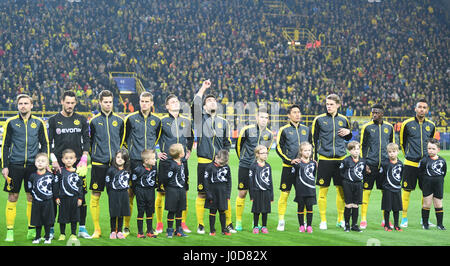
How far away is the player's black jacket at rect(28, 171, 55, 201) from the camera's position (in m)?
7.98

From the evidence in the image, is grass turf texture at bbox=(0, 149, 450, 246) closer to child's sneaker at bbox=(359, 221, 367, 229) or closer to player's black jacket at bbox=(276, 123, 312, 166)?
child's sneaker at bbox=(359, 221, 367, 229)

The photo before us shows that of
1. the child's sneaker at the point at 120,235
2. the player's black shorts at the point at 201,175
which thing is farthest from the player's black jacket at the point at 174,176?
the child's sneaker at the point at 120,235

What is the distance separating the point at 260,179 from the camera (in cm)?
909

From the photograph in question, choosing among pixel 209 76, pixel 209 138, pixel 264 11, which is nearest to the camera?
pixel 209 138

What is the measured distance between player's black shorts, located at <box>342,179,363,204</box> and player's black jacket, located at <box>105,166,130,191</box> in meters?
3.53

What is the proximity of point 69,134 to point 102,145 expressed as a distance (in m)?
0.50

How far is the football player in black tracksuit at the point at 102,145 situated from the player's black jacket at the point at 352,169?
11.9 feet

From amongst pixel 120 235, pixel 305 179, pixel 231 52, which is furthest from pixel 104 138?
pixel 231 52

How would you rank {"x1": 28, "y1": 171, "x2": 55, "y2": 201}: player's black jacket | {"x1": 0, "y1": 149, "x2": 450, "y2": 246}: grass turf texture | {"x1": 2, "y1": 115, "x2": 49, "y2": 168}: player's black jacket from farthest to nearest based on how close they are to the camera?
1. {"x1": 2, "y1": 115, "x2": 49, "y2": 168}: player's black jacket
2. {"x1": 0, "y1": 149, "x2": 450, "y2": 246}: grass turf texture
3. {"x1": 28, "y1": 171, "x2": 55, "y2": 201}: player's black jacket

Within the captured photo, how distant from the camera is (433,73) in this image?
40688 millimetres

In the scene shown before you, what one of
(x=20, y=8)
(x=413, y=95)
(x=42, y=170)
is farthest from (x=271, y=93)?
(x=42, y=170)

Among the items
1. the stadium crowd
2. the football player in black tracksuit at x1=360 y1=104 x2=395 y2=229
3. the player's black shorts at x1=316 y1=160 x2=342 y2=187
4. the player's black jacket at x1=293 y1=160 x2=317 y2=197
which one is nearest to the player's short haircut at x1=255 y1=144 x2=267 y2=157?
the player's black jacket at x1=293 y1=160 x2=317 y2=197

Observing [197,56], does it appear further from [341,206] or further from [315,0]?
[341,206]
